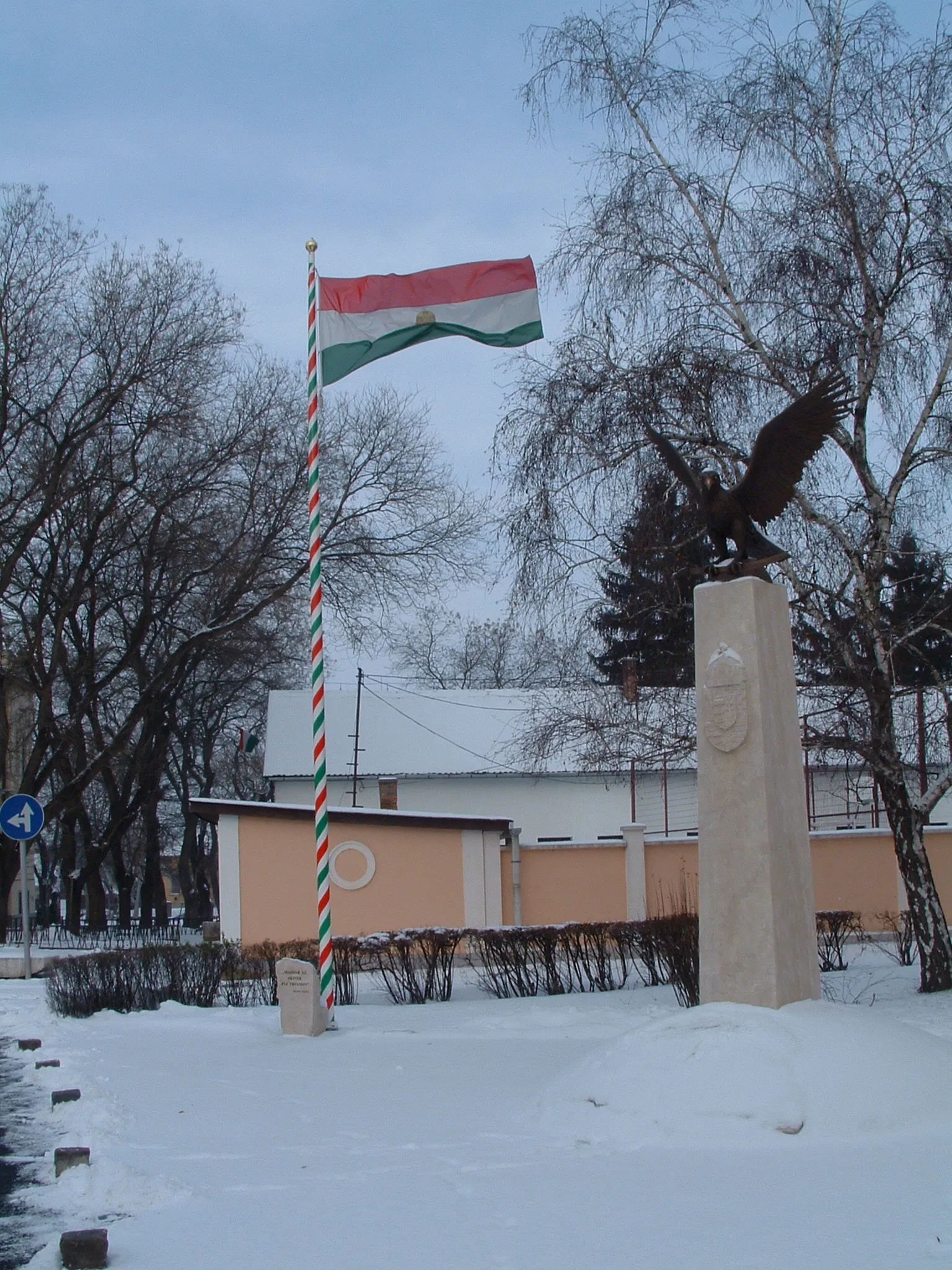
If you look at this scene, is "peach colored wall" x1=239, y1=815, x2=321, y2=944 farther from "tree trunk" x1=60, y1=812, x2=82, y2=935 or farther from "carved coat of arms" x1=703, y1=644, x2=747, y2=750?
"carved coat of arms" x1=703, y1=644, x2=747, y2=750

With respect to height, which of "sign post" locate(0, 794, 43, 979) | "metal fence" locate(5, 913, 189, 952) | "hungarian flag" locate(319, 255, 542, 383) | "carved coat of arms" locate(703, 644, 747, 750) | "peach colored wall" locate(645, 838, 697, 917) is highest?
"hungarian flag" locate(319, 255, 542, 383)

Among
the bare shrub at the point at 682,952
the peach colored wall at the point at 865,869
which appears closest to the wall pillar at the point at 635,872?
the peach colored wall at the point at 865,869

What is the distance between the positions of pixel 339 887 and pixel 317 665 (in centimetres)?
1060

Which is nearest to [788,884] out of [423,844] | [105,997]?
[105,997]

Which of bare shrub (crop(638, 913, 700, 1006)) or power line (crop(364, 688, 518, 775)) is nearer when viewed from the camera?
bare shrub (crop(638, 913, 700, 1006))

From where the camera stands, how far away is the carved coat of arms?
29.6 ft

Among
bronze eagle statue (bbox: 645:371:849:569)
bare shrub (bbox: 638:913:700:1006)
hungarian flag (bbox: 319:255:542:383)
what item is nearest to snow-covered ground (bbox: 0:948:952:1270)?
bare shrub (bbox: 638:913:700:1006)

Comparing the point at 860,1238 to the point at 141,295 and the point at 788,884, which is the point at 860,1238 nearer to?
the point at 788,884

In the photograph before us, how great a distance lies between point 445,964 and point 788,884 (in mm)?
7871

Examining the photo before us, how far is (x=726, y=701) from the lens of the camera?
9.10 m

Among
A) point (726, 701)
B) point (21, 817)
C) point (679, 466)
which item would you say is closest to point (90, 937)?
point (21, 817)

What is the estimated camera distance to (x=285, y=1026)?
12406 millimetres

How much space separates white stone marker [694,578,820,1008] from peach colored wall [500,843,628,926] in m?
14.9

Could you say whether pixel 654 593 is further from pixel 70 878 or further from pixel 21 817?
pixel 70 878
